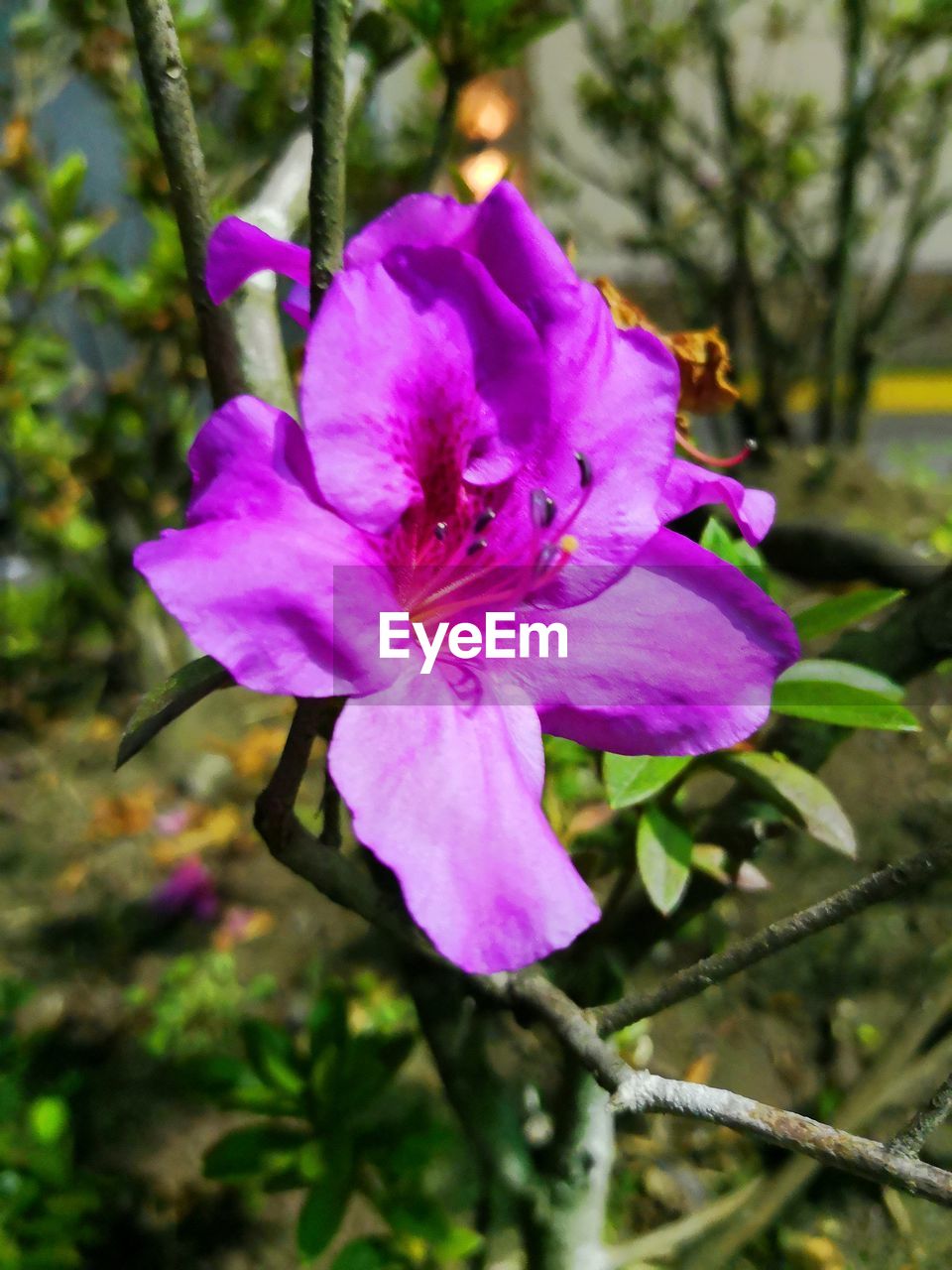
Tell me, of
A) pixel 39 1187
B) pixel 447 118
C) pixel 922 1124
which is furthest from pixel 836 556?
pixel 39 1187

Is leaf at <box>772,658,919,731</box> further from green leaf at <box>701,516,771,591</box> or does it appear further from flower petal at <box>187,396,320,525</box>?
flower petal at <box>187,396,320,525</box>

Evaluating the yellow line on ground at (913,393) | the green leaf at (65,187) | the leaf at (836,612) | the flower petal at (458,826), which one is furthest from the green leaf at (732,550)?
the yellow line on ground at (913,393)

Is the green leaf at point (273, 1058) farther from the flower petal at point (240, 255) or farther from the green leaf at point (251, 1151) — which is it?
the flower petal at point (240, 255)

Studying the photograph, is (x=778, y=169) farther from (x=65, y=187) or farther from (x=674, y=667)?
(x=674, y=667)

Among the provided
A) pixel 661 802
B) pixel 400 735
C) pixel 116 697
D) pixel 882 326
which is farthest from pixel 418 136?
pixel 400 735

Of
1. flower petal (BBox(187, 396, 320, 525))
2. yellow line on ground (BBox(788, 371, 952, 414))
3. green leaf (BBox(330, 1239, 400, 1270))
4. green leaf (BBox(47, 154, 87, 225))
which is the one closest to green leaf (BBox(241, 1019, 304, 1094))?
green leaf (BBox(330, 1239, 400, 1270))
